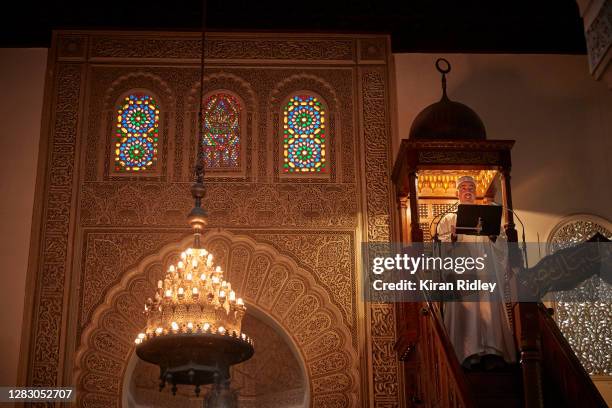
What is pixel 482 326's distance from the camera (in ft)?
22.1

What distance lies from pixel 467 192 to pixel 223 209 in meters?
2.09

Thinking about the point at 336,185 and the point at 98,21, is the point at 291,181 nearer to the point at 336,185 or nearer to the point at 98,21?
the point at 336,185

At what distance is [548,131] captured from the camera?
8.59m

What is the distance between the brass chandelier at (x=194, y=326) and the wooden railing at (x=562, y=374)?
206 centimetres

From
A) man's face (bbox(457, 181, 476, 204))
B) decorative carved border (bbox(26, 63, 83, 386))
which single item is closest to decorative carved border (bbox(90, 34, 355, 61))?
decorative carved border (bbox(26, 63, 83, 386))

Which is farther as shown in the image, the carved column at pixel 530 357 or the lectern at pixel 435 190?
the lectern at pixel 435 190

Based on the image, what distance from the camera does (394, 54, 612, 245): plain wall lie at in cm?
831

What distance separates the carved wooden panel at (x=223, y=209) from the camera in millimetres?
7746

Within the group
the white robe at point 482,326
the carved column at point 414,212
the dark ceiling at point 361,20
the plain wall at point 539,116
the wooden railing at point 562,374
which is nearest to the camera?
the wooden railing at point 562,374

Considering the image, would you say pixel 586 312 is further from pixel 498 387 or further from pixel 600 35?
pixel 600 35

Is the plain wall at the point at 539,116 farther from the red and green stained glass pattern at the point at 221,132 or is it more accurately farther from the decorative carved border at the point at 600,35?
the decorative carved border at the point at 600,35

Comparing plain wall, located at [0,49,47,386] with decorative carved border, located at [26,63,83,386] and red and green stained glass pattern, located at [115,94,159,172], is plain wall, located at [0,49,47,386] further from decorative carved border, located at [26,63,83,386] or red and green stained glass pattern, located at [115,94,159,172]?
red and green stained glass pattern, located at [115,94,159,172]

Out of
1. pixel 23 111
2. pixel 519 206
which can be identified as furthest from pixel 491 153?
pixel 23 111

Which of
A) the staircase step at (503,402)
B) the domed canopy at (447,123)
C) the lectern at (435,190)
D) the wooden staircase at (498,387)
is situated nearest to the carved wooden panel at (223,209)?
the lectern at (435,190)
